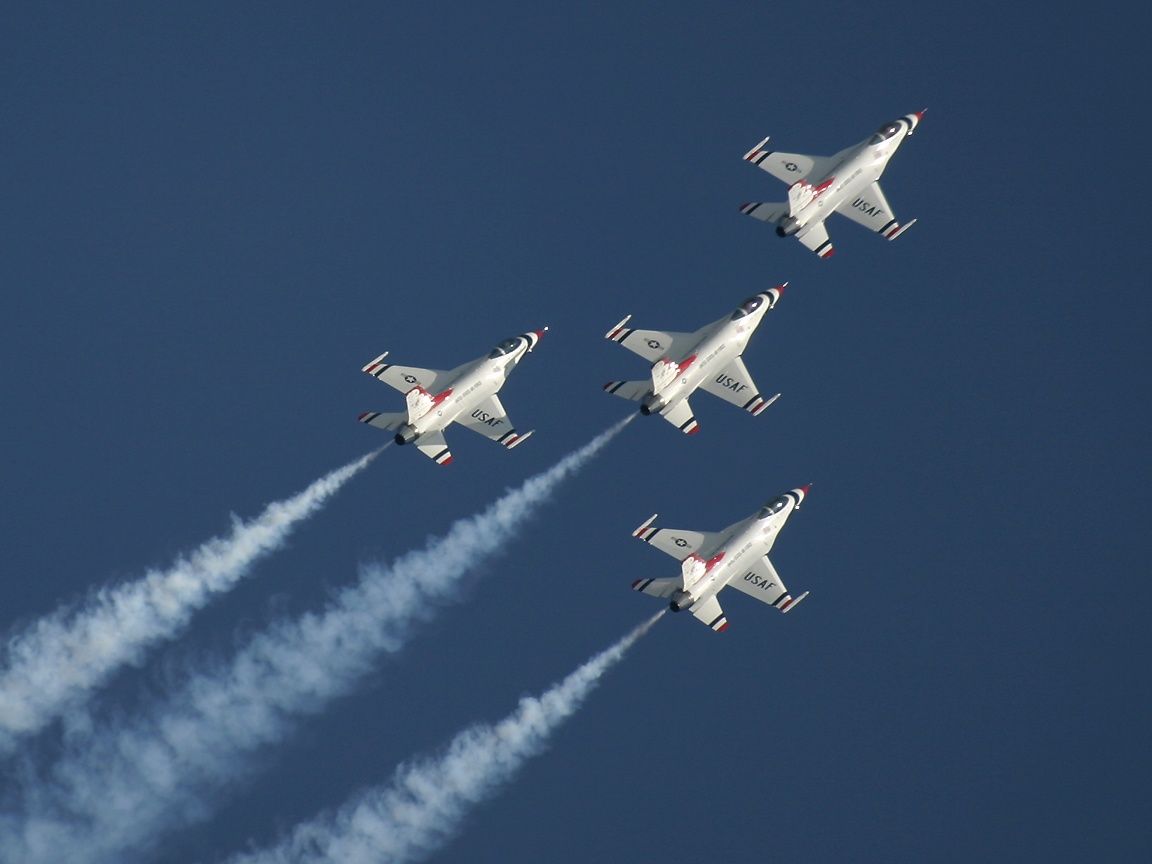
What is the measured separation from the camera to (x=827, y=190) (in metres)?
115

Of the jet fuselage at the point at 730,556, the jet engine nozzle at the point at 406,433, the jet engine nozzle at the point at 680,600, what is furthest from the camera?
the jet engine nozzle at the point at 406,433

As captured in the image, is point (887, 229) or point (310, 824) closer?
point (310, 824)

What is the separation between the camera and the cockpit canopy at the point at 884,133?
118 m

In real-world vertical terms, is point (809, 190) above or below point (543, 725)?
above

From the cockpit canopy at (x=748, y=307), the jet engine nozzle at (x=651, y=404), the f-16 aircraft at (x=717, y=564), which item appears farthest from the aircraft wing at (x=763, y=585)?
the cockpit canopy at (x=748, y=307)

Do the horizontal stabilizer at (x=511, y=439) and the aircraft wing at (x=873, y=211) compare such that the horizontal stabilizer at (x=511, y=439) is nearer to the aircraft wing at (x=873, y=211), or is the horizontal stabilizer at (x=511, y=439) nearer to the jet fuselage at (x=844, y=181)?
the jet fuselage at (x=844, y=181)

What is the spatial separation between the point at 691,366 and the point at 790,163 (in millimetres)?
11748

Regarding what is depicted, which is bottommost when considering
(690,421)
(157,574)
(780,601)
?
(780,601)

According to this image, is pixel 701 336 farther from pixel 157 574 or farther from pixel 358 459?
pixel 157 574

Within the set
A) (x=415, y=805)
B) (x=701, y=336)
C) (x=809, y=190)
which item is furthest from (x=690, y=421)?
(x=415, y=805)

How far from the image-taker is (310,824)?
110188 millimetres

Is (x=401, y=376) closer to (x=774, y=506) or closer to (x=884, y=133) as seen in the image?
(x=774, y=506)

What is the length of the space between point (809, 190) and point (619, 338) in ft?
34.6

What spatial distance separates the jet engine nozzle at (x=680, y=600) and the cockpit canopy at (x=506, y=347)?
1282 centimetres
